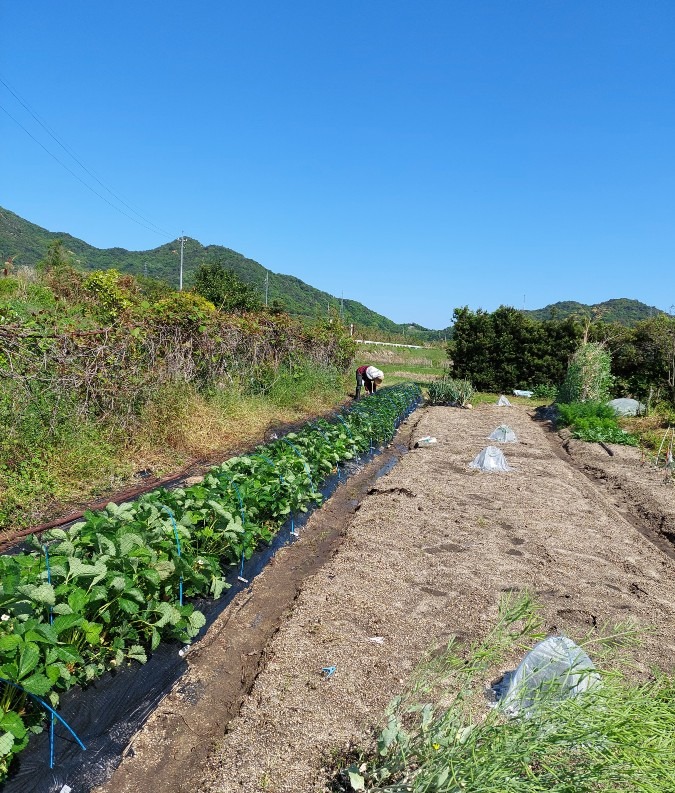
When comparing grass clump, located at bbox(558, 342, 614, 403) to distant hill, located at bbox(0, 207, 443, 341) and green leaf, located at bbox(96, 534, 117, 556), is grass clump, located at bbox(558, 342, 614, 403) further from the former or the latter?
distant hill, located at bbox(0, 207, 443, 341)

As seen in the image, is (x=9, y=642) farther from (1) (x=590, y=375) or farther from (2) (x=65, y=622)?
(1) (x=590, y=375)

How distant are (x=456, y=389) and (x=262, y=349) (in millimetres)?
7515

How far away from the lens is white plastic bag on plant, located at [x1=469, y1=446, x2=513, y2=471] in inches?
334

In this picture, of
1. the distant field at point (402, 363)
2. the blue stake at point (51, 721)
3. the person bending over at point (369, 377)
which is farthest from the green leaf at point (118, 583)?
the distant field at point (402, 363)

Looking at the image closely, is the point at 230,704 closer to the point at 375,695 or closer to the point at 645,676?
the point at 375,695

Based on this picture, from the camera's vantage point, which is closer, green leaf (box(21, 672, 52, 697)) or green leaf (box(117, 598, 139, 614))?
Answer: green leaf (box(21, 672, 52, 697))

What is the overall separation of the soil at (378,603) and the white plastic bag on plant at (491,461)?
0.82 feet

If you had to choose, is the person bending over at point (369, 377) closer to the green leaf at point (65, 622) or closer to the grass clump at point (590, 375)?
the grass clump at point (590, 375)

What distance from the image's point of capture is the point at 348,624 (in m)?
3.71

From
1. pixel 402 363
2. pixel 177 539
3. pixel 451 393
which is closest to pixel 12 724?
pixel 177 539

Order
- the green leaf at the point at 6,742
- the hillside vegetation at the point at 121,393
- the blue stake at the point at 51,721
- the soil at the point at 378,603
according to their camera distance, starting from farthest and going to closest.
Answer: the hillside vegetation at the point at 121,393, the soil at the point at 378,603, the blue stake at the point at 51,721, the green leaf at the point at 6,742

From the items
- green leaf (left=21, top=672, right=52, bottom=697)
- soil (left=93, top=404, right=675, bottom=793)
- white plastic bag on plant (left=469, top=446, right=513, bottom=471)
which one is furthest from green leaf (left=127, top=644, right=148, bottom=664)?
white plastic bag on plant (left=469, top=446, right=513, bottom=471)

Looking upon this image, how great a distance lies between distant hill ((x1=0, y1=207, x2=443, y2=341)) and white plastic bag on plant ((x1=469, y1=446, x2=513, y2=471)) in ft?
114

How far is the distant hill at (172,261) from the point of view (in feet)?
153
